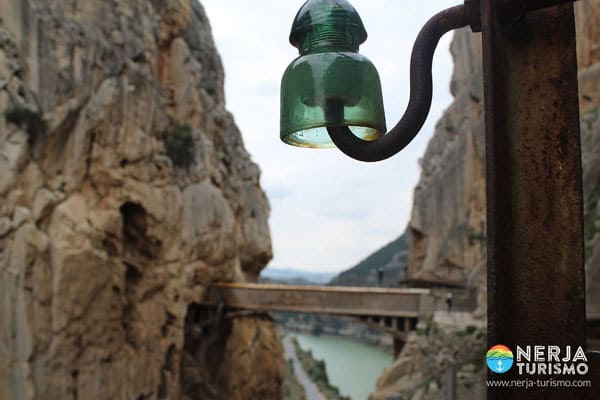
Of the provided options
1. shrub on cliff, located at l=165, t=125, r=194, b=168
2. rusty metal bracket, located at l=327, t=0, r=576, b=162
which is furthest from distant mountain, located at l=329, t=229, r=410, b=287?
rusty metal bracket, located at l=327, t=0, r=576, b=162

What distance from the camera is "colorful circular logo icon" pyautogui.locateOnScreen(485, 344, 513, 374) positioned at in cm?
121

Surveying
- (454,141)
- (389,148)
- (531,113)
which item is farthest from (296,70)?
(454,141)

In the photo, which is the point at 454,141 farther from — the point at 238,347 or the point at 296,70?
the point at 296,70

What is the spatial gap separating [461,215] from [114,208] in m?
15.9

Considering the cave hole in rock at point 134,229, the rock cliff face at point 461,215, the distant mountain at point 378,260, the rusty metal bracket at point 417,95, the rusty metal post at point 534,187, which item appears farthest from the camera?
the distant mountain at point 378,260

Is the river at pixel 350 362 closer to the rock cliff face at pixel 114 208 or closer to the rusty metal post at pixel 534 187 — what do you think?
the rock cliff face at pixel 114 208

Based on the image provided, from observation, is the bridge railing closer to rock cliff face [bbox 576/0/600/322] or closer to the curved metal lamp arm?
rock cliff face [bbox 576/0/600/322]

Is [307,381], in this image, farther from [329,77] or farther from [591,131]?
[329,77]

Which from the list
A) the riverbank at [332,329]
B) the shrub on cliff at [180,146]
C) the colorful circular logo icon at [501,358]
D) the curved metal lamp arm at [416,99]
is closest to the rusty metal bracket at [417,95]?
the curved metal lamp arm at [416,99]

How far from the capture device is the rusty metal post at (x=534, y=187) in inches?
47.3

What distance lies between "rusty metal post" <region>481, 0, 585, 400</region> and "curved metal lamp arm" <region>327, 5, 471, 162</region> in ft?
0.57

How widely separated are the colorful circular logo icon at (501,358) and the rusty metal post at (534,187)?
15mm

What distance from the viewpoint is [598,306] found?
577 cm

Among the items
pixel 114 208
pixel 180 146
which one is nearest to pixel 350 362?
pixel 180 146
